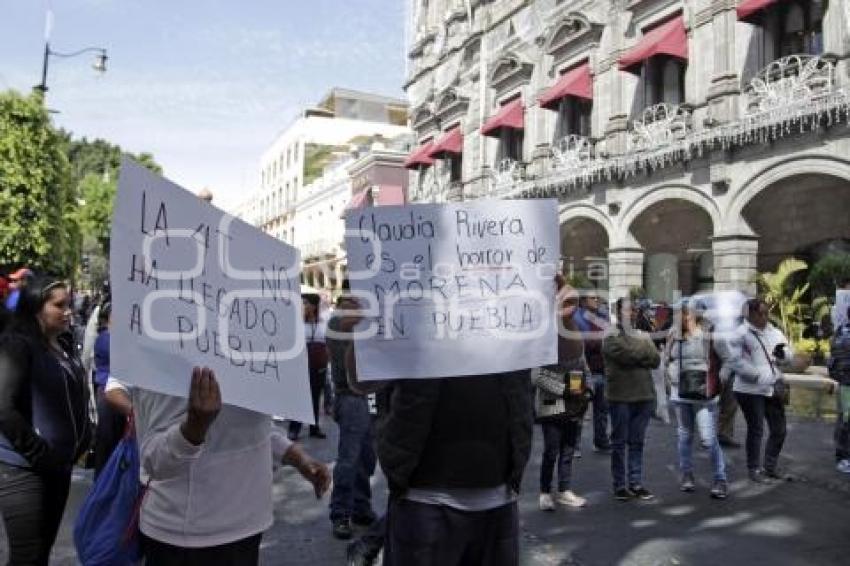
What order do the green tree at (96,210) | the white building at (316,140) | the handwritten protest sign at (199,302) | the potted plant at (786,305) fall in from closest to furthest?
the handwritten protest sign at (199,302), the potted plant at (786,305), the green tree at (96,210), the white building at (316,140)

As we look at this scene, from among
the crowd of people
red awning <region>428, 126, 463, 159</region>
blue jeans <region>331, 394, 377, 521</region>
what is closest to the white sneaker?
the crowd of people

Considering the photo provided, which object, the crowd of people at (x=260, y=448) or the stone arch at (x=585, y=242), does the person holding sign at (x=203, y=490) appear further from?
the stone arch at (x=585, y=242)

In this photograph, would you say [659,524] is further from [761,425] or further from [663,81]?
[663,81]

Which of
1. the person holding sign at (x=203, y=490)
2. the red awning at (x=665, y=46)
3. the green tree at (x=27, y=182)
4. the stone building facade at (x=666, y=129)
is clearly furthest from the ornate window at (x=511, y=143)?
the person holding sign at (x=203, y=490)

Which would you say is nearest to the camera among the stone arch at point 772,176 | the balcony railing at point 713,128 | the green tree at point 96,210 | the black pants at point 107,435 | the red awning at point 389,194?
the black pants at point 107,435

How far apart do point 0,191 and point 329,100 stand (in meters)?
35.2

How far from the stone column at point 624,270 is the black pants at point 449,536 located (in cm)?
1614

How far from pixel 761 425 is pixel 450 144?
20.2 m

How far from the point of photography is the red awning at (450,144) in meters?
25.8

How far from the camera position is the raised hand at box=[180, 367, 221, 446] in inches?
81.2

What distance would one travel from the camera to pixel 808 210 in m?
16.2

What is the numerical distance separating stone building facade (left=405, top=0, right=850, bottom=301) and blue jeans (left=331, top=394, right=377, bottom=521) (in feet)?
37.5

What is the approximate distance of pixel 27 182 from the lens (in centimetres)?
1964

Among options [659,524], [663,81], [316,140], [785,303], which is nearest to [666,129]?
[663,81]
